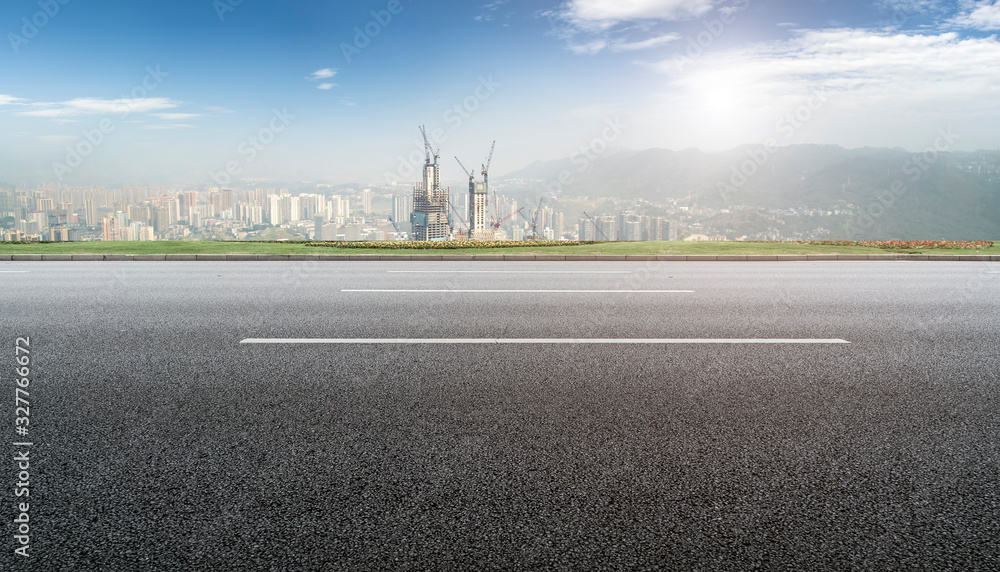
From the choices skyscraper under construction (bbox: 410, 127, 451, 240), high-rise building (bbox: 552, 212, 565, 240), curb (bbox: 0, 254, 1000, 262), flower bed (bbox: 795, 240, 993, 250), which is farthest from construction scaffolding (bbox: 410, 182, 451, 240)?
high-rise building (bbox: 552, 212, 565, 240)

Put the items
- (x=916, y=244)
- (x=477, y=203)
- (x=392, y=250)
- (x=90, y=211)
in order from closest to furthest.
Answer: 1. (x=392, y=250)
2. (x=916, y=244)
3. (x=90, y=211)
4. (x=477, y=203)

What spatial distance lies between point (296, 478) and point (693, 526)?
6.46ft

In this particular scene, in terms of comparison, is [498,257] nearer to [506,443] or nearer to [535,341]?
[535,341]

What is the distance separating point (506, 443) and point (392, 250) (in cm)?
1585

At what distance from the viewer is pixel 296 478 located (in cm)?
320

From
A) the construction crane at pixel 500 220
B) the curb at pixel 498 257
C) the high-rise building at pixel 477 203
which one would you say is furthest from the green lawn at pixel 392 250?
the high-rise building at pixel 477 203

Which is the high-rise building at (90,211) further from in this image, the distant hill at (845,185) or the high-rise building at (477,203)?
the distant hill at (845,185)

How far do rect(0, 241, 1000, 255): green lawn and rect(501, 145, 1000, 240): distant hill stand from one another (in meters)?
58.4

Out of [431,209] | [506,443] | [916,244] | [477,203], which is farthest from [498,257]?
[477,203]

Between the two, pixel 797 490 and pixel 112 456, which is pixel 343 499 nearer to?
pixel 112 456

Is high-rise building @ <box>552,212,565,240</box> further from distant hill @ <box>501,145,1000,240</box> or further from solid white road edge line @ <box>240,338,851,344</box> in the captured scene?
solid white road edge line @ <box>240,338,851,344</box>

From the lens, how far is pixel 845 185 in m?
116

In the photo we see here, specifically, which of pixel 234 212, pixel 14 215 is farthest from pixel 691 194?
pixel 14 215

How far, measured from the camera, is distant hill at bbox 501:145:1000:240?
3487 inches
